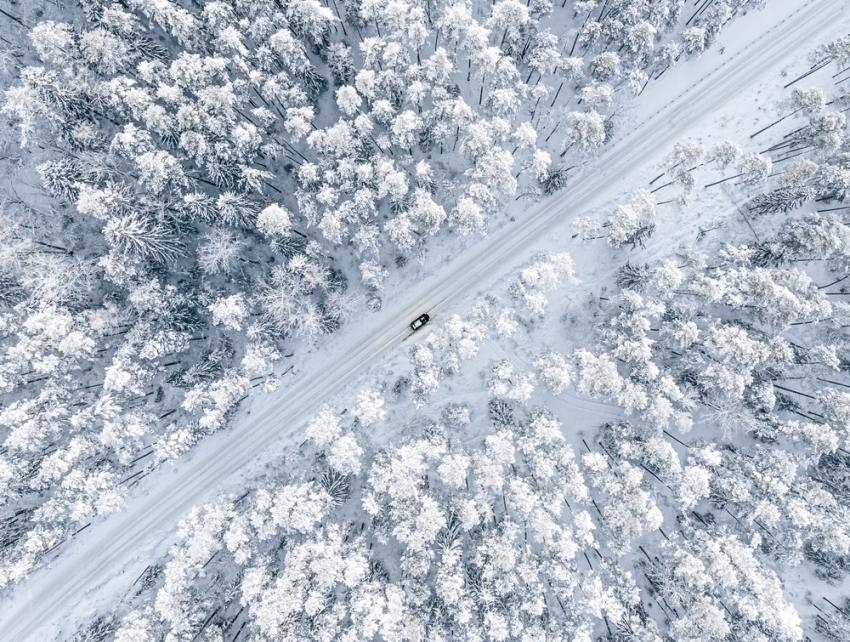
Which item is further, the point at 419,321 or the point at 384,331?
the point at 384,331

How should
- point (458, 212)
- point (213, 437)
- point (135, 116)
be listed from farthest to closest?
point (213, 437), point (458, 212), point (135, 116)

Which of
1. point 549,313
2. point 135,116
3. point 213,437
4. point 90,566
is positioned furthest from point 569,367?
point 90,566

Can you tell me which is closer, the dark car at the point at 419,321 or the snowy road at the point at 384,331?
the snowy road at the point at 384,331

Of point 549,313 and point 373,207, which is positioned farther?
point 549,313

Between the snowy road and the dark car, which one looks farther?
the dark car

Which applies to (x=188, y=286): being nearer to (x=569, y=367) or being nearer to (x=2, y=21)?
(x=2, y=21)

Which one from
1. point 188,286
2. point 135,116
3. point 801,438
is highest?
point 135,116

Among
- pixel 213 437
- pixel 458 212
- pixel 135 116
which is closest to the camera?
pixel 135 116

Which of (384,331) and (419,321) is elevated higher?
(384,331)
